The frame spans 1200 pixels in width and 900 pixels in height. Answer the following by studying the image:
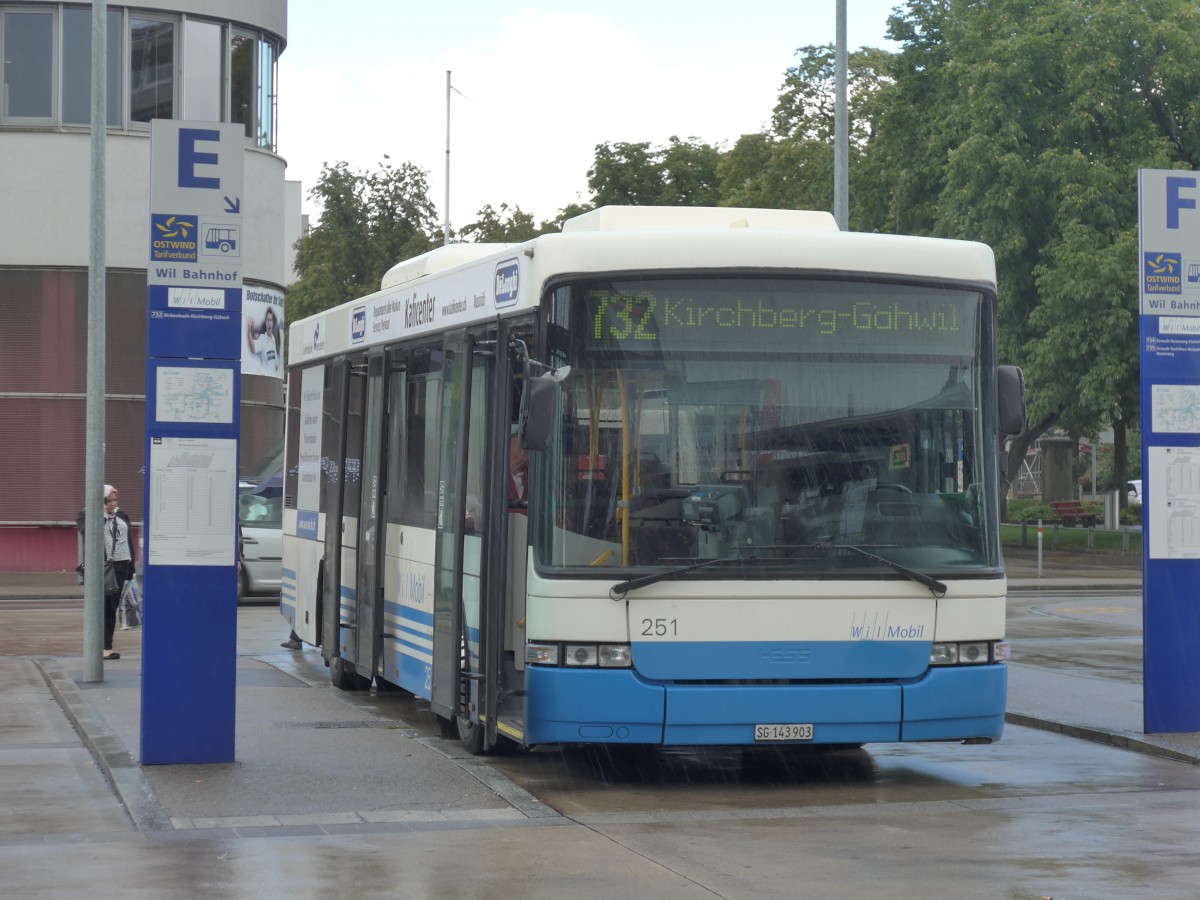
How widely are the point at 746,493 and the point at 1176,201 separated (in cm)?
451

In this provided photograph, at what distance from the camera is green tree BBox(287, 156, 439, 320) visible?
64188mm

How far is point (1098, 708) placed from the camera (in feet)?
47.6

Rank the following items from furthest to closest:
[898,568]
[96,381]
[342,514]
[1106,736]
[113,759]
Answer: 1. [96,381]
2. [342,514]
3. [1106,736]
4. [113,759]
5. [898,568]

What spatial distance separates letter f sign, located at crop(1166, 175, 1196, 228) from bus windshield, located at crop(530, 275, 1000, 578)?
3.01 m

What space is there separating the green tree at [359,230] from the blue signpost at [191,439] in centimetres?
5307

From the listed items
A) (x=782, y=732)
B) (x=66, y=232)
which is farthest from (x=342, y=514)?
(x=66, y=232)

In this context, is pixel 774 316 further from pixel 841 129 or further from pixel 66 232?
pixel 66 232

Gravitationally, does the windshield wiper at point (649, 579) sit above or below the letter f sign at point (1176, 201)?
below

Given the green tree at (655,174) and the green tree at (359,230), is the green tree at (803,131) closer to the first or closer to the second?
the green tree at (655,174)

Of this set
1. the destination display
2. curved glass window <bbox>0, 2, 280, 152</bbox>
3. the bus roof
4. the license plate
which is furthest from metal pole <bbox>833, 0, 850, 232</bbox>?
curved glass window <bbox>0, 2, 280, 152</bbox>

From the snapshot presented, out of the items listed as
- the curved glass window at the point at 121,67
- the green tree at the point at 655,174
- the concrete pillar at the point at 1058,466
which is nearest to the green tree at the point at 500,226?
the green tree at the point at 655,174

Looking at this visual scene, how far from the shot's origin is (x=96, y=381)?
1669 centimetres

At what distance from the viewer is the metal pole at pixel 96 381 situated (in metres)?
16.2

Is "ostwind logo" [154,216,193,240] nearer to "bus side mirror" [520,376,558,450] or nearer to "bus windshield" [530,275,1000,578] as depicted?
"bus windshield" [530,275,1000,578]
